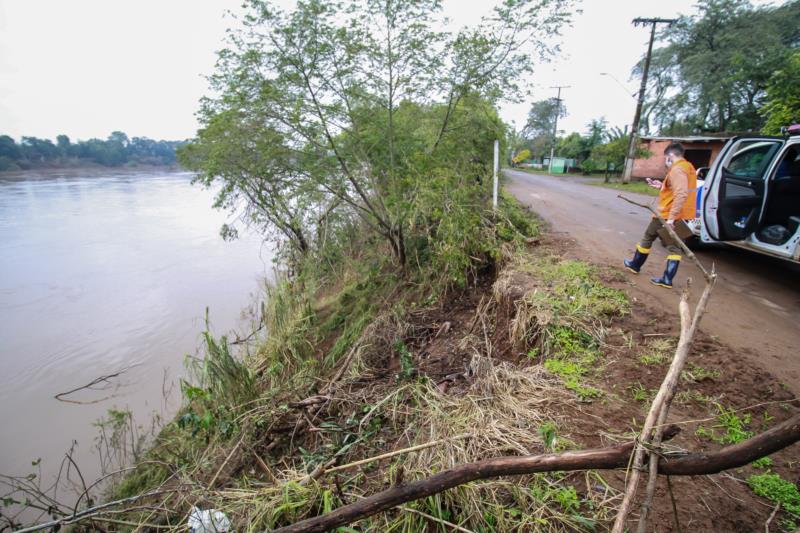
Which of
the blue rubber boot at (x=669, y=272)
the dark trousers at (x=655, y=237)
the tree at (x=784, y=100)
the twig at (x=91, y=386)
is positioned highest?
the tree at (x=784, y=100)

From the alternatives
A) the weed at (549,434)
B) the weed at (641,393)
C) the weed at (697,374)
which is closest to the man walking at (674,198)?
the weed at (697,374)

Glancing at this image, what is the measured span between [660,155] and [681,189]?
21.8 meters

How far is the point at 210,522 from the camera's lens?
6.79ft

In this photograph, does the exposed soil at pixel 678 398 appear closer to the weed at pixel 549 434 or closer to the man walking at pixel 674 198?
the weed at pixel 549 434

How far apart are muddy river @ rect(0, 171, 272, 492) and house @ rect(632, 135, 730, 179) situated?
21.0m

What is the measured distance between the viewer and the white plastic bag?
2023 mm

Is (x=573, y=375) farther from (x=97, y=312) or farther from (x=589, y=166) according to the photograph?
(x=589, y=166)

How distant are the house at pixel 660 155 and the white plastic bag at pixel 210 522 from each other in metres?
21.9

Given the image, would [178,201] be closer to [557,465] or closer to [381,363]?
[381,363]

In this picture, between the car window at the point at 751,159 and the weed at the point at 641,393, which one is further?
the car window at the point at 751,159

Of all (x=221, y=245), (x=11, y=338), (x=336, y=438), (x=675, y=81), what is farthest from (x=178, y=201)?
(x=675, y=81)

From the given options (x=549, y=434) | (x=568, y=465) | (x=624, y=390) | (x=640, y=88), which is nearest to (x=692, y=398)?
(x=624, y=390)

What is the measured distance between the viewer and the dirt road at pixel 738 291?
297 cm

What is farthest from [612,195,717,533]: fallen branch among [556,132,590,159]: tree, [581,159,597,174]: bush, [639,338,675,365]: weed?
[556,132,590,159]: tree
